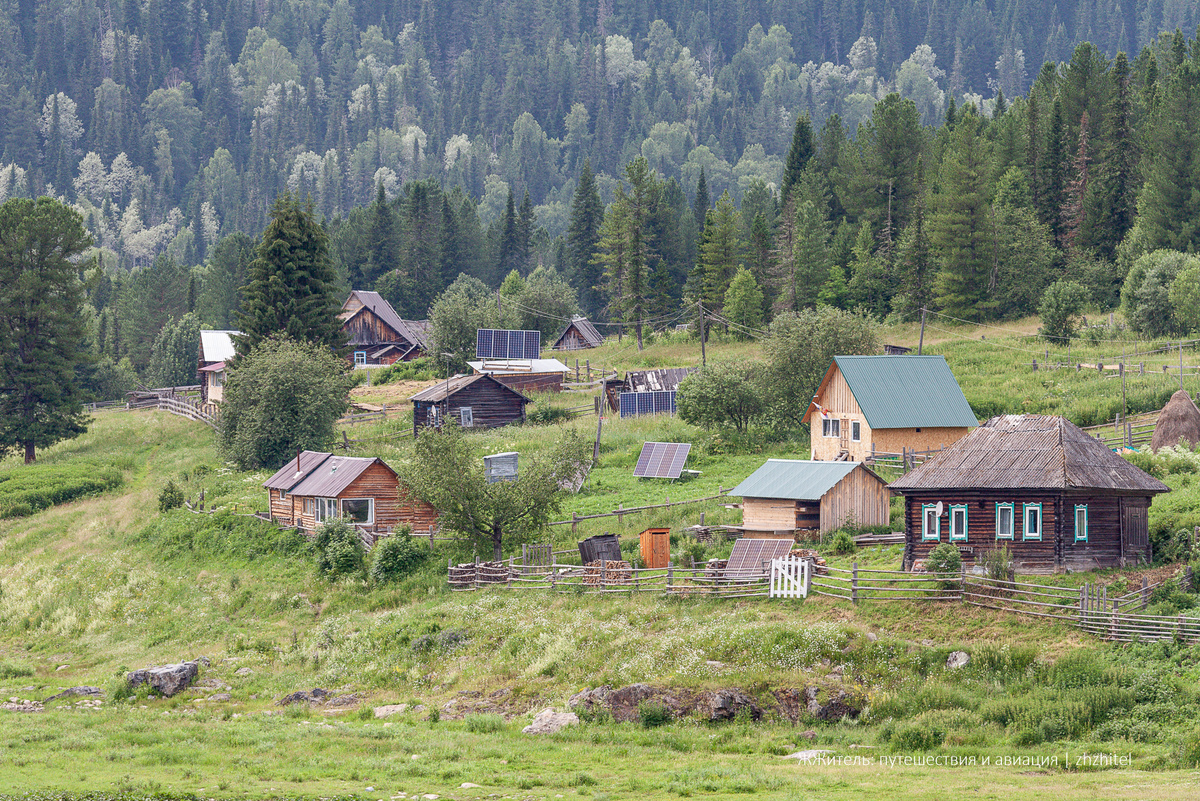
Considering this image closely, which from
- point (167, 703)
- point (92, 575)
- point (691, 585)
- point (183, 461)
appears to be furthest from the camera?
point (183, 461)

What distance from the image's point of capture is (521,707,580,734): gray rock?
2977 cm

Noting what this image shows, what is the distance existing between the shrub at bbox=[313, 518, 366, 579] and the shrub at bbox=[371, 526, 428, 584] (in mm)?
1058

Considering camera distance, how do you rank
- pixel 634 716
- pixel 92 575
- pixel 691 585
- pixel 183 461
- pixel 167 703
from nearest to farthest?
pixel 634 716 < pixel 167 703 < pixel 691 585 < pixel 92 575 < pixel 183 461

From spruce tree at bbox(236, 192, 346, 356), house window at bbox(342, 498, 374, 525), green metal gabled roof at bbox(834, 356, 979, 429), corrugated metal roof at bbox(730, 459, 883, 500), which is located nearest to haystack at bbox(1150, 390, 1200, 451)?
green metal gabled roof at bbox(834, 356, 979, 429)

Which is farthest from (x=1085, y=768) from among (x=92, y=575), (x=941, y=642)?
(x=92, y=575)

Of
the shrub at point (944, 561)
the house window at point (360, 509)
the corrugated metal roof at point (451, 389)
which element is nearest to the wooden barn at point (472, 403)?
the corrugated metal roof at point (451, 389)

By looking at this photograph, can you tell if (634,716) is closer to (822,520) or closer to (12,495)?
(822,520)

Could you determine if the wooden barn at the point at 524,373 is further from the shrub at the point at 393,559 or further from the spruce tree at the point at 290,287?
the shrub at the point at 393,559

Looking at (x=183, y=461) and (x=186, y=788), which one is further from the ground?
(x=183, y=461)

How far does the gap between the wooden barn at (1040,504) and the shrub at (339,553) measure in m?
20.7

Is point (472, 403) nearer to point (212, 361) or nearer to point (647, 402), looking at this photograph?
point (647, 402)

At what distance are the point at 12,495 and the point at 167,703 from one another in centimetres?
3672

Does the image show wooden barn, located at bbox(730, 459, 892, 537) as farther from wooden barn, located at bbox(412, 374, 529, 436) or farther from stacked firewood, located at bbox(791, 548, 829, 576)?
wooden barn, located at bbox(412, 374, 529, 436)

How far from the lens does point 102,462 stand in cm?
7638
